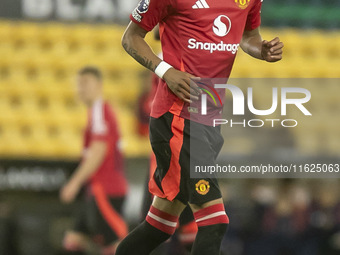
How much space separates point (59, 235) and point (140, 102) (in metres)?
1.90

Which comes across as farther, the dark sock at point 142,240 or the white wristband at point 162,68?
the dark sock at point 142,240

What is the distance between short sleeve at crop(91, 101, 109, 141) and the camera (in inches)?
241

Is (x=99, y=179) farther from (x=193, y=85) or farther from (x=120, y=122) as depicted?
(x=193, y=85)

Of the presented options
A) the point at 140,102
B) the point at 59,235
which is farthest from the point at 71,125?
the point at 59,235

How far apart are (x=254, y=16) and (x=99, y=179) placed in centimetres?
285

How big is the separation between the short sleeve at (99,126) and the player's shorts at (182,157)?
101 inches

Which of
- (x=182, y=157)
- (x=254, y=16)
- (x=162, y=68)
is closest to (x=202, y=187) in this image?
(x=182, y=157)

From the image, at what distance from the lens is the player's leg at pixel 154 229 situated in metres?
3.60

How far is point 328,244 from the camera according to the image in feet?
25.5

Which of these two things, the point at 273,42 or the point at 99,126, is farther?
the point at 99,126

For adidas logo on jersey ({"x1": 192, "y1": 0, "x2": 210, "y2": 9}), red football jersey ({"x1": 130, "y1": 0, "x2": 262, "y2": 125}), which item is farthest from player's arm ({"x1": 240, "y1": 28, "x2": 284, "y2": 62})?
adidas logo on jersey ({"x1": 192, "y1": 0, "x2": 210, "y2": 9})

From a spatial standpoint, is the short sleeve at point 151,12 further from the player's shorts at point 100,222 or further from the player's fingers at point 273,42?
the player's shorts at point 100,222

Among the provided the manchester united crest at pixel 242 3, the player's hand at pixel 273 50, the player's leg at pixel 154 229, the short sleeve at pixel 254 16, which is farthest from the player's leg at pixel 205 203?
the short sleeve at pixel 254 16

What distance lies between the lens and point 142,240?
11.8 ft
